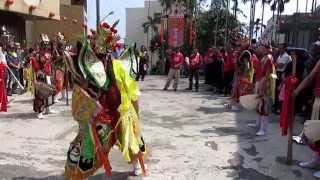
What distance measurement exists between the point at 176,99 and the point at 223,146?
24.4 feet

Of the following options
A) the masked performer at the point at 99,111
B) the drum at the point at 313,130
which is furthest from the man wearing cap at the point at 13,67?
the drum at the point at 313,130

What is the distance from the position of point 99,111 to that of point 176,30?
29.0 m

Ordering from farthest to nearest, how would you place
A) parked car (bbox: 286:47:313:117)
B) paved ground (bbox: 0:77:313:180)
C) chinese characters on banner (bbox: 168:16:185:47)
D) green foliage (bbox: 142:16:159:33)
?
green foliage (bbox: 142:16:159:33)
chinese characters on banner (bbox: 168:16:185:47)
parked car (bbox: 286:47:313:117)
paved ground (bbox: 0:77:313:180)

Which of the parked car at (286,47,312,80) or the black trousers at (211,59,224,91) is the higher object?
the parked car at (286,47,312,80)

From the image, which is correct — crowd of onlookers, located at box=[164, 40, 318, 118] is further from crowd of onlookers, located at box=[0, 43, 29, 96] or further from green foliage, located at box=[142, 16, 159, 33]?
green foliage, located at box=[142, 16, 159, 33]

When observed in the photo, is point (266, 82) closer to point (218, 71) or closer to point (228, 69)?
point (228, 69)

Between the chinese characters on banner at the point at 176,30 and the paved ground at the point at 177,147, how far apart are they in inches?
844

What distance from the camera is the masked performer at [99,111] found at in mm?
5367

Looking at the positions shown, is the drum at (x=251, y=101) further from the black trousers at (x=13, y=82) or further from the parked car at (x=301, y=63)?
the black trousers at (x=13, y=82)

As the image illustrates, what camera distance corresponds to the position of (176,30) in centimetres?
3403

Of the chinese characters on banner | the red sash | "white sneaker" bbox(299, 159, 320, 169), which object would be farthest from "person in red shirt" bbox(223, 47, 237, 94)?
the chinese characters on banner

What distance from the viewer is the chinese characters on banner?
34.0 meters

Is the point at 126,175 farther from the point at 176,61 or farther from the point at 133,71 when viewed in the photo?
the point at 176,61

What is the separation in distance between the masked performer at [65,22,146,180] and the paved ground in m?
0.85
